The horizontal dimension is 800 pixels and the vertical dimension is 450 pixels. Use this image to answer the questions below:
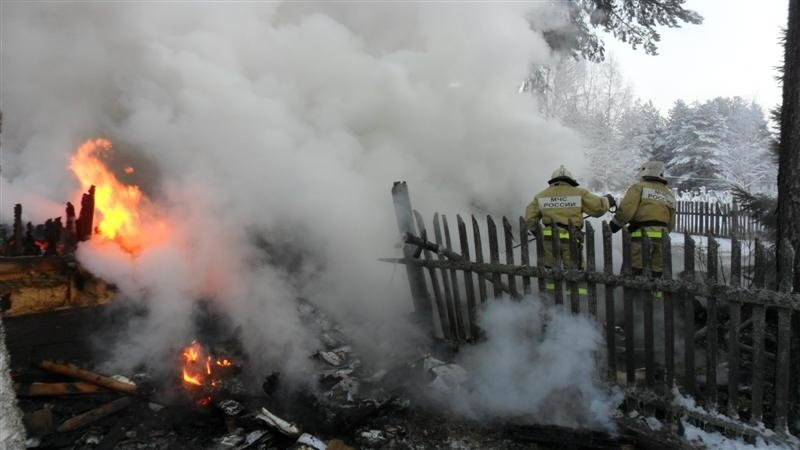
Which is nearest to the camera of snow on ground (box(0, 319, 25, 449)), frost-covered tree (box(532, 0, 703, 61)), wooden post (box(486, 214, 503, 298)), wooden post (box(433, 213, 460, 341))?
snow on ground (box(0, 319, 25, 449))

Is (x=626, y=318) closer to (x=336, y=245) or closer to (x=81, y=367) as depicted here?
(x=336, y=245)

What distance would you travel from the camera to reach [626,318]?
13.2 ft

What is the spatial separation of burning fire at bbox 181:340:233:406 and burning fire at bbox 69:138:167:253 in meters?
1.89

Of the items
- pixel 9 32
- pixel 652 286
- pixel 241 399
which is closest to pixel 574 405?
pixel 652 286

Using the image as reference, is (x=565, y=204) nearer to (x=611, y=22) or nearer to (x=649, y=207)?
(x=649, y=207)

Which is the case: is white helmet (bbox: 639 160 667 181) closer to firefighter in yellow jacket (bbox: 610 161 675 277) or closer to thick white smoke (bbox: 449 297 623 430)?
firefighter in yellow jacket (bbox: 610 161 675 277)

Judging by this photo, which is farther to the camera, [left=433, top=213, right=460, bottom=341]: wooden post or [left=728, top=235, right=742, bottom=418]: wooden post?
[left=433, top=213, right=460, bottom=341]: wooden post

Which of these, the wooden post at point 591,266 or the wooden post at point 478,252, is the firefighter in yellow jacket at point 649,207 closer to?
the wooden post at point 591,266

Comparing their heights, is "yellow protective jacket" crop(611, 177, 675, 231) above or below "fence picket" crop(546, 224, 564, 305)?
above

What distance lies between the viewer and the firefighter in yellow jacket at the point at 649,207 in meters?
5.50

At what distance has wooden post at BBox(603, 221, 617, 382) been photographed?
4121 mm

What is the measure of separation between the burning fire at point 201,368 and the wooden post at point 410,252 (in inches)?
89.1

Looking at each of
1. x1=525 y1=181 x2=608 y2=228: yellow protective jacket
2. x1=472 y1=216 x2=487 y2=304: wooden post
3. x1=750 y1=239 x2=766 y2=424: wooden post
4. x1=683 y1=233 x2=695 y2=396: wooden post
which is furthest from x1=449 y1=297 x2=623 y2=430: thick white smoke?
x1=525 y1=181 x2=608 y2=228: yellow protective jacket

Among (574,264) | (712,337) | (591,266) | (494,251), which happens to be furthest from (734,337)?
(494,251)
